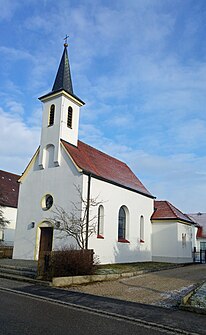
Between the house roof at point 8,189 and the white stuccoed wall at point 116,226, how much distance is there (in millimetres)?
15491

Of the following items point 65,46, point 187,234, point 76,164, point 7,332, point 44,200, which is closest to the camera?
point 7,332

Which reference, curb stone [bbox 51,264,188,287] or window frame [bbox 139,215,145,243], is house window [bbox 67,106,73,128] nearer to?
window frame [bbox 139,215,145,243]

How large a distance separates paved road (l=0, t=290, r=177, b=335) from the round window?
37.7ft

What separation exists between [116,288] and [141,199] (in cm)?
1421

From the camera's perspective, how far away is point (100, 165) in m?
23.4

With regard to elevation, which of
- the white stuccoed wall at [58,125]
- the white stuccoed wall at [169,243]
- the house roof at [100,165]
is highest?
the white stuccoed wall at [58,125]

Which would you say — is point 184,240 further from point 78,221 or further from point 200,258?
point 78,221

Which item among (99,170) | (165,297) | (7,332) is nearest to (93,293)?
(165,297)

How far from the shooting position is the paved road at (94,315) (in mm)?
6816

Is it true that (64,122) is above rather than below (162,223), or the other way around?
above

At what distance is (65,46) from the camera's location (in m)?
24.3

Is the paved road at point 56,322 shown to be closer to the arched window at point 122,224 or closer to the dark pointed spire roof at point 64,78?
the arched window at point 122,224

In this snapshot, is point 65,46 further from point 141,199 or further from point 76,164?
point 141,199

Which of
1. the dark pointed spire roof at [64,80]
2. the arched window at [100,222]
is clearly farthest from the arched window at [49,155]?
the arched window at [100,222]
